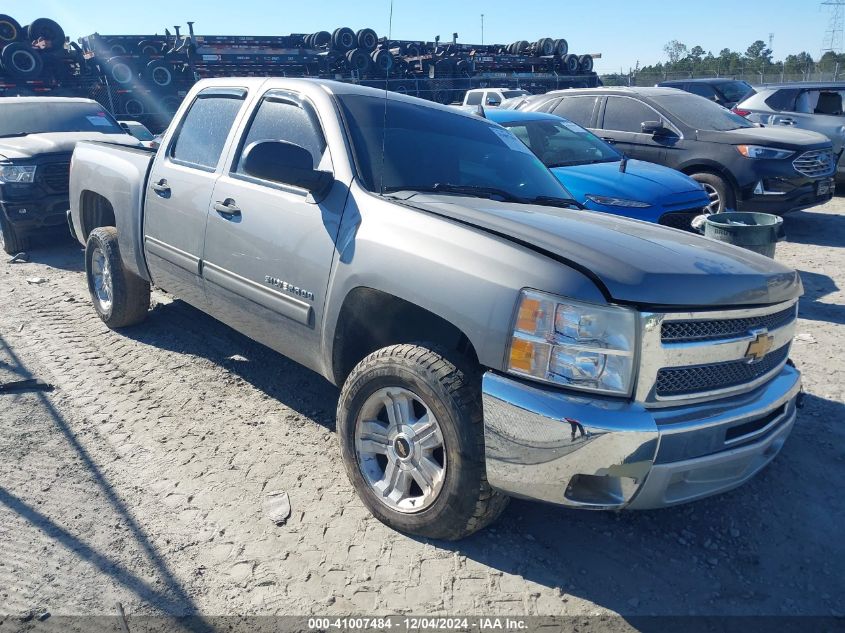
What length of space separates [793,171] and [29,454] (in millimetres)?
8273

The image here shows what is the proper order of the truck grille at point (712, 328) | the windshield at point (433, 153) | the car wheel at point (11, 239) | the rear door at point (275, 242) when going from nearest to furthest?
the truck grille at point (712, 328)
the rear door at point (275, 242)
the windshield at point (433, 153)
the car wheel at point (11, 239)

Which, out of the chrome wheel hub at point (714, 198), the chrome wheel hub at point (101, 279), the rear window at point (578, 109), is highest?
the rear window at point (578, 109)

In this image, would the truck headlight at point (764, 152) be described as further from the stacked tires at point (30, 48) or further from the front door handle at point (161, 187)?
the stacked tires at point (30, 48)

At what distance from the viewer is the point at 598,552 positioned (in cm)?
278

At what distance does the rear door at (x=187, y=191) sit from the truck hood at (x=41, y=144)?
2.92 meters

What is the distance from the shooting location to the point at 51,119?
28.1 ft

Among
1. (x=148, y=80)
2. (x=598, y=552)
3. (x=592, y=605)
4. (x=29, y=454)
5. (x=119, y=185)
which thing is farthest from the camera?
(x=148, y=80)

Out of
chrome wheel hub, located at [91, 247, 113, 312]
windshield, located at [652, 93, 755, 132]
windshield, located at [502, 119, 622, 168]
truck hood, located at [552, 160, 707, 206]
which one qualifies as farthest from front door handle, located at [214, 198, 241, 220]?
windshield, located at [652, 93, 755, 132]

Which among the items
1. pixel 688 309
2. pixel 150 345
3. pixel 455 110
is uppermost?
pixel 455 110

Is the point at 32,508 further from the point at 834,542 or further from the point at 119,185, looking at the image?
the point at 834,542

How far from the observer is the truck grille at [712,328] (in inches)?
92.0

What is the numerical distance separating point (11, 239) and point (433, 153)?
6.25 m

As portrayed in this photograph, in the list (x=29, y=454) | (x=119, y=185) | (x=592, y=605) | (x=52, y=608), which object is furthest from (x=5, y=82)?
(x=592, y=605)

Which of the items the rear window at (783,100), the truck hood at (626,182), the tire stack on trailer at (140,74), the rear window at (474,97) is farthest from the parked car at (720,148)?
the tire stack on trailer at (140,74)
